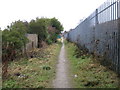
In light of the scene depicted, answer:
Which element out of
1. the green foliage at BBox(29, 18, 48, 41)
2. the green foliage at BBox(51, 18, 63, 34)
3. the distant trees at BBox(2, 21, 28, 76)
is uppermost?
the green foliage at BBox(51, 18, 63, 34)

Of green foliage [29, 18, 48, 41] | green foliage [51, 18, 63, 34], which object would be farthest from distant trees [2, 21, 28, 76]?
green foliage [51, 18, 63, 34]

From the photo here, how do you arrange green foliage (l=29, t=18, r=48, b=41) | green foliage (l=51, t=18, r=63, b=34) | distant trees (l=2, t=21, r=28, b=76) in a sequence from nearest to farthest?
distant trees (l=2, t=21, r=28, b=76) < green foliage (l=29, t=18, r=48, b=41) < green foliage (l=51, t=18, r=63, b=34)

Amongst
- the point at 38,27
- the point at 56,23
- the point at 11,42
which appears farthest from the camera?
the point at 56,23

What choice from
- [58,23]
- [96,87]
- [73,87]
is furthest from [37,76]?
[58,23]

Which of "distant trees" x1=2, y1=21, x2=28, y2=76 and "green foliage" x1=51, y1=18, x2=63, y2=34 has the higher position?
"green foliage" x1=51, y1=18, x2=63, y2=34

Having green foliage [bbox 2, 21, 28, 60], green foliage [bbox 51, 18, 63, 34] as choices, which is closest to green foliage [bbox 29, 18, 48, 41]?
green foliage [bbox 2, 21, 28, 60]

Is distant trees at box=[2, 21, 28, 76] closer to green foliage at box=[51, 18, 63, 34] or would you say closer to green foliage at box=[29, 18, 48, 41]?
green foliage at box=[29, 18, 48, 41]

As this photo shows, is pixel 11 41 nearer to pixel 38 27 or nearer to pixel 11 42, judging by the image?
pixel 11 42

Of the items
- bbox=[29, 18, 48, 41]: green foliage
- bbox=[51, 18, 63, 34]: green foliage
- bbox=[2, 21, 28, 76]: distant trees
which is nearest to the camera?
bbox=[2, 21, 28, 76]: distant trees

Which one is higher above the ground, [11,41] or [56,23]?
[56,23]

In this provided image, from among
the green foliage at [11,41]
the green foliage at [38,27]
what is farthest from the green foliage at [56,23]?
the green foliage at [11,41]

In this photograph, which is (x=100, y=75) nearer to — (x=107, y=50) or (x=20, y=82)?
(x=107, y=50)

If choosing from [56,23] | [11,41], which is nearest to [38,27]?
[11,41]

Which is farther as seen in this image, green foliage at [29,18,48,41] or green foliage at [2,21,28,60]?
green foliage at [29,18,48,41]
